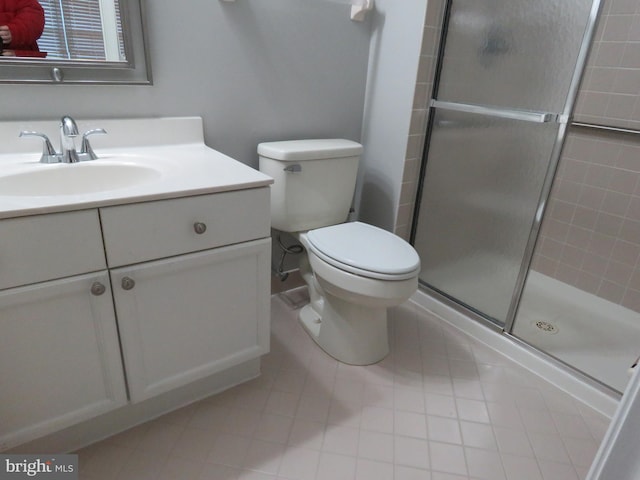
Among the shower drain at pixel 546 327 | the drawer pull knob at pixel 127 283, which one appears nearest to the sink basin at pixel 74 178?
the drawer pull knob at pixel 127 283

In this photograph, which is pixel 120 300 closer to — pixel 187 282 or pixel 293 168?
pixel 187 282

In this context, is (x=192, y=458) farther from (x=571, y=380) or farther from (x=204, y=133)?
(x=571, y=380)

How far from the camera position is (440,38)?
1.69m

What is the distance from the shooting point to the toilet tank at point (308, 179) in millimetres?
1579

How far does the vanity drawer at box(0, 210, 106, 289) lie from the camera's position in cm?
87

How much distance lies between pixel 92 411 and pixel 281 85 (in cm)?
129

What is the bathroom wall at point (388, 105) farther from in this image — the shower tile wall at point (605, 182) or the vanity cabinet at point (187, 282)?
the vanity cabinet at point (187, 282)

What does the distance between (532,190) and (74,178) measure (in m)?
1.54

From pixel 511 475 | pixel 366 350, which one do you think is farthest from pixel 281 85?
pixel 511 475

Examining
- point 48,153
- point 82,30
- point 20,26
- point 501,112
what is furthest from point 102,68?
point 501,112

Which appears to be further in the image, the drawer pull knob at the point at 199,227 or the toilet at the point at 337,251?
the toilet at the point at 337,251

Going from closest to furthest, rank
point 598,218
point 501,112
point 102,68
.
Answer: point 102,68 < point 501,112 < point 598,218

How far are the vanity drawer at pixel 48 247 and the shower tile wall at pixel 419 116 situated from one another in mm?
1314

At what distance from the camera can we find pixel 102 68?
1.29 metres
